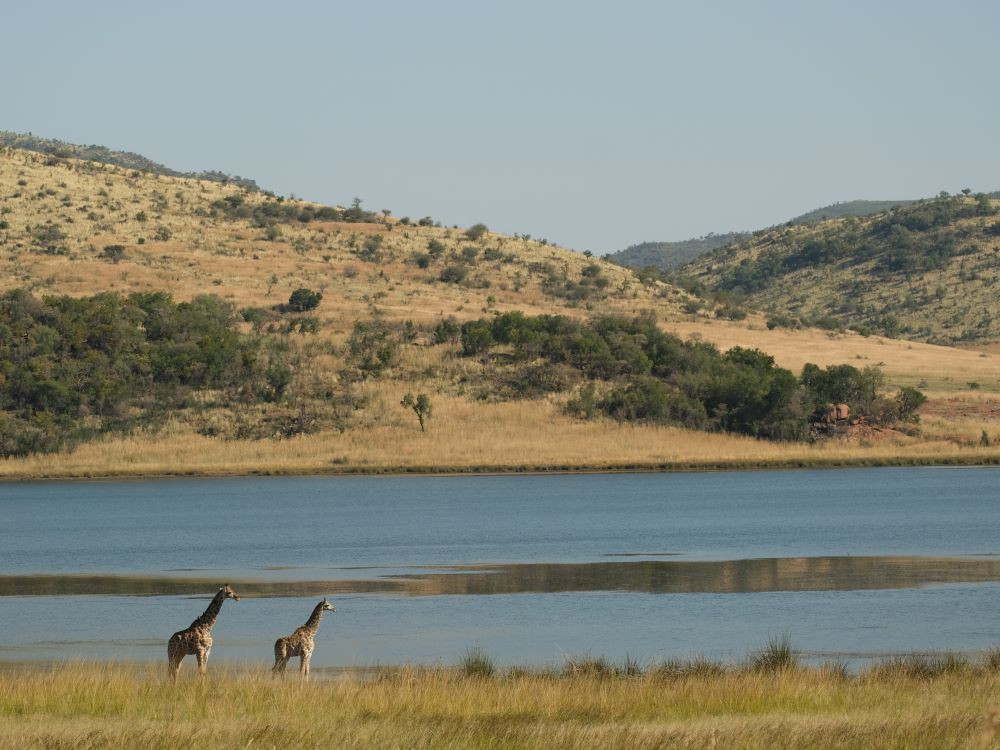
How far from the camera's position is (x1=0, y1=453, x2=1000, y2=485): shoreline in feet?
255

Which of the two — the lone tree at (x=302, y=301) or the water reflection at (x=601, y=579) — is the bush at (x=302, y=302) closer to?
the lone tree at (x=302, y=301)

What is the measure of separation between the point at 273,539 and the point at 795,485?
82.2ft

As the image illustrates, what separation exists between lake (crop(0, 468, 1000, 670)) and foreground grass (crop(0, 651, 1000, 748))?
4505 mm

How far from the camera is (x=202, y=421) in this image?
3329 inches

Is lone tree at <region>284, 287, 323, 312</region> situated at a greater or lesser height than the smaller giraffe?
greater

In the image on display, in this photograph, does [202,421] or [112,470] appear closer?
[112,470]

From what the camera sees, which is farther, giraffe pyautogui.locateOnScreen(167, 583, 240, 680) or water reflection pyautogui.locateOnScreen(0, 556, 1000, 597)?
water reflection pyautogui.locateOnScreen(0, 556, 1000, 597)

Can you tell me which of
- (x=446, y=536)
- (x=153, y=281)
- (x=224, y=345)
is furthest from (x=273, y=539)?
(x=153, y=281)

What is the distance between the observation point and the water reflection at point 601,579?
116ft

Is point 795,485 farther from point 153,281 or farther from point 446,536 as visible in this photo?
point 153,281

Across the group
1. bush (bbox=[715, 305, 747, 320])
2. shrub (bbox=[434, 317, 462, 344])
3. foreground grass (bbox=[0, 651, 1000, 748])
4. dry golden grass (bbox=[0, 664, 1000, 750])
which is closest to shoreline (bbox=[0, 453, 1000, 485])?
shrub (bbox=[434, 317, 462, 344])

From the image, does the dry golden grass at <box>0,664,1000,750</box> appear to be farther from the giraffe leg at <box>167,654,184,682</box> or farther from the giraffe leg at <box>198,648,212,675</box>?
the giraffe leg at <box>198,648,212,675</box>

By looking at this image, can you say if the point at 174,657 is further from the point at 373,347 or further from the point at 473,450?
the point at 373,347

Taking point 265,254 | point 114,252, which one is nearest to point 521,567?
point 114,252
